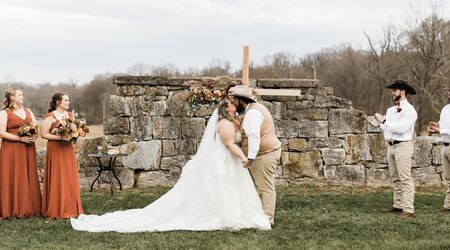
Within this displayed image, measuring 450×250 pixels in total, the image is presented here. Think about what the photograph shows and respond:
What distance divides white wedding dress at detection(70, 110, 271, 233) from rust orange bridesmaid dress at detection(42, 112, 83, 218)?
0.68 m

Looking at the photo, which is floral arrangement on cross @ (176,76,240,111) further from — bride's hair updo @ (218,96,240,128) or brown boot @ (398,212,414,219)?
brown boot @ (398,212,414,219)

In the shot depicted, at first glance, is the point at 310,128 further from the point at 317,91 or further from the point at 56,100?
the point at 56,100

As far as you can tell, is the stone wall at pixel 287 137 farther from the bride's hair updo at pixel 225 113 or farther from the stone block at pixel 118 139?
the bride's hair updo at pixel 225 113

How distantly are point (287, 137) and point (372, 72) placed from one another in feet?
58.7

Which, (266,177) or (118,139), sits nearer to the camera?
(266,177)

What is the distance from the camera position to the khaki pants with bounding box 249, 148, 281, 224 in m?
8.09

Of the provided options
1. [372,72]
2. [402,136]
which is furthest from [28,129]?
[372,72]

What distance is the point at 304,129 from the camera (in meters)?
12.1

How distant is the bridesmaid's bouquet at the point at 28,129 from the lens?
886 cm

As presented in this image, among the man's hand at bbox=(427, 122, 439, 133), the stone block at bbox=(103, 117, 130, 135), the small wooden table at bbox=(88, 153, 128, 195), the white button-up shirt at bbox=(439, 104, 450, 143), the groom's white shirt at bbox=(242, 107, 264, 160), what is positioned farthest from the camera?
the stone block at bbox=(103, 117, 130, 135)

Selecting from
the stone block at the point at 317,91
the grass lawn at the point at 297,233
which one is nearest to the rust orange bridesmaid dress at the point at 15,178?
the grass lawn at the point at 297,233

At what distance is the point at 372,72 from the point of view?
2884cm

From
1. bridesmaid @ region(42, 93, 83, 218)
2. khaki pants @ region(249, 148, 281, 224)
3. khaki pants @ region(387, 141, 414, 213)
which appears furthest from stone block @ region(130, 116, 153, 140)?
khaki pants @ region(387, 141, 414, 213)

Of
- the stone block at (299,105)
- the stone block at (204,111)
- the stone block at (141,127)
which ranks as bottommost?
the stone block at (141,127)
